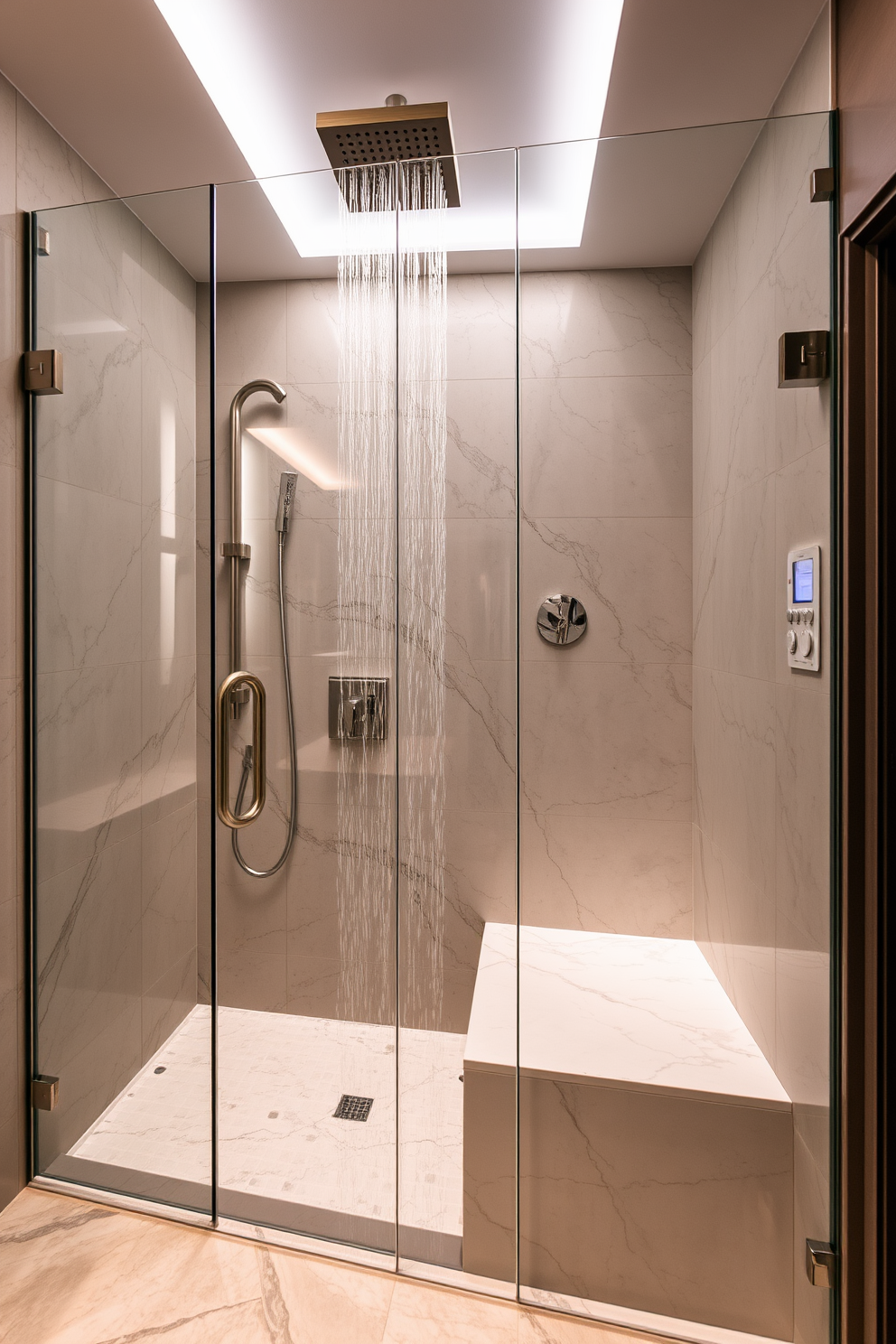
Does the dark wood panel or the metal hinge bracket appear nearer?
the dark wood panel

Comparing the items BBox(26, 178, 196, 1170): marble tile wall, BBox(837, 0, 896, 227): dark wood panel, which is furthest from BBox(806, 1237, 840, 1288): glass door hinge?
BBox(837, 0, 896, 227): dark wood panel

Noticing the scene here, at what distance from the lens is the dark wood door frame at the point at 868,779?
3.84 ft

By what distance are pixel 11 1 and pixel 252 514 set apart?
103 centimetres

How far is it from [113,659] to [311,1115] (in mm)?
1104

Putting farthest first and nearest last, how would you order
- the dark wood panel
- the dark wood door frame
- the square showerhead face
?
the square showerhead face, the dark wood door frame, the dark wood panel

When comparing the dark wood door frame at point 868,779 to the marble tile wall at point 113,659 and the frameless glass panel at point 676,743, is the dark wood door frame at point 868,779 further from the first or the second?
the marble tile wall at point 113,659

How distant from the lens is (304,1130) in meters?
1.46

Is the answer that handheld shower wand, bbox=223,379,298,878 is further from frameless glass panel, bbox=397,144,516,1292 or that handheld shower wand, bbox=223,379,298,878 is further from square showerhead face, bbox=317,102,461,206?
square showerhead face, bbox=317,102,461,206

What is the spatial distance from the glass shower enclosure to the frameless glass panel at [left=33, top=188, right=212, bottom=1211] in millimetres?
14

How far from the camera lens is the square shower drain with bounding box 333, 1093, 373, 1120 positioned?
4.66ft

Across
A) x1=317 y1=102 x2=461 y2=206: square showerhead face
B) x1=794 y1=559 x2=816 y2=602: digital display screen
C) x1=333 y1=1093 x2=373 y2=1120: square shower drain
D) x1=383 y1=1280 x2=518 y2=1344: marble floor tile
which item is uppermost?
x1=317 y1=102 x2=461 y2=206: square showerhead face

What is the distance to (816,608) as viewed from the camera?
4.14 feet

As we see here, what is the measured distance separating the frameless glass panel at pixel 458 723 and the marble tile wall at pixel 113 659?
A: 511 mm

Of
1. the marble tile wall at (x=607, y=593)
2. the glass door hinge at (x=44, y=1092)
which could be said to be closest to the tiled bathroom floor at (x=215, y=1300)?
the glass door hinge at (x=44, y=1092)
